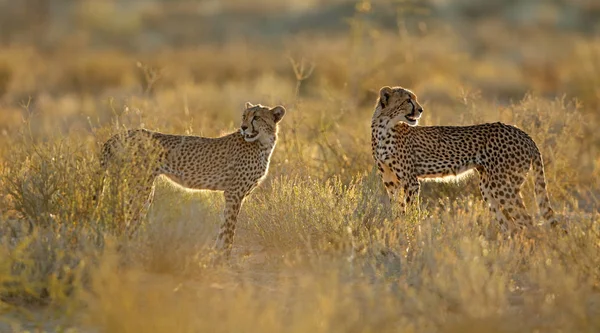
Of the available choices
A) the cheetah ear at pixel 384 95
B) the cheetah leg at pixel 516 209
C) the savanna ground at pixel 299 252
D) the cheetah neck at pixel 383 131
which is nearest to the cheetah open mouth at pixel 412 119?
the cheetah neck at pixel 383 131

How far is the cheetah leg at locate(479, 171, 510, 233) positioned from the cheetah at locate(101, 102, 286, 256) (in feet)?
5.98

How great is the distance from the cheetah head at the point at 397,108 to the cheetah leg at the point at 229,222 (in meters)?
1.53

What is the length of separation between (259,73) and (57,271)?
1860 centimetres

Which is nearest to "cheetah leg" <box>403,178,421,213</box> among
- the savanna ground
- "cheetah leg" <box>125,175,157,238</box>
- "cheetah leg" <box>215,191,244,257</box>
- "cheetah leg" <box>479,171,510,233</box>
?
the savanna ground

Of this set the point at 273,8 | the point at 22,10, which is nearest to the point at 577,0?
the point at 273,8

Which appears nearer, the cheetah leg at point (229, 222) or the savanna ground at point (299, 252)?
the savanna ground at point (299, 252)

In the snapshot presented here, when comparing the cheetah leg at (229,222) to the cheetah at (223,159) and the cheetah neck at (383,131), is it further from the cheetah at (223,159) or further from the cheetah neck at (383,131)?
the cheetah neck at (383,131)

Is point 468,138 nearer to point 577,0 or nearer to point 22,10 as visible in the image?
point 22,10

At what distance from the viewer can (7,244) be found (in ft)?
21.0

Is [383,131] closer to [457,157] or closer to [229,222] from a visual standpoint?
[457,157]

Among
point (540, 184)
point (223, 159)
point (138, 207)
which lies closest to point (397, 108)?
point (540, 184)

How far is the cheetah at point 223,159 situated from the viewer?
7688 mm

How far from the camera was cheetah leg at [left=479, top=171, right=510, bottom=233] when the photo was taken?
8219 millimetres

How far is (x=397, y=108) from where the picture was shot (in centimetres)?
844
